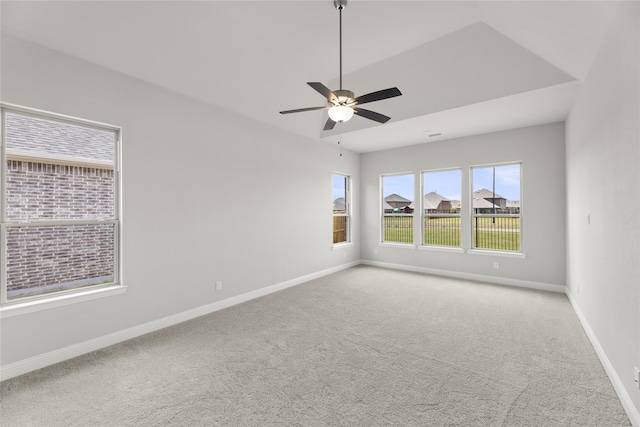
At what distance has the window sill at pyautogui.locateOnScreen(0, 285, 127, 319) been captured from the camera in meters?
2.35

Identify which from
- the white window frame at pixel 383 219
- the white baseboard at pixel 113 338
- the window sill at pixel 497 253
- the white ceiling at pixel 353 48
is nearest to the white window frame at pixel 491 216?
the window sill at pixel 497 253

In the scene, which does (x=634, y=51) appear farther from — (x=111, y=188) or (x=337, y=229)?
(x=337, y=229)

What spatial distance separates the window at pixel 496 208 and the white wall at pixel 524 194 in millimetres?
160

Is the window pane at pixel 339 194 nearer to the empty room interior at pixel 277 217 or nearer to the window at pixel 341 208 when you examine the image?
the window at pixel 341 208

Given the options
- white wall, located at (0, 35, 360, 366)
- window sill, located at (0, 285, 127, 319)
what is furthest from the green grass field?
window sill, located at (0, 285, 127, 319)

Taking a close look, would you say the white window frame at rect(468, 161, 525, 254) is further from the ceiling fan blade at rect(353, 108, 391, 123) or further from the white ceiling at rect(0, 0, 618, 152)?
the ceiling fan blade at rect(353, 108, 391, 123)

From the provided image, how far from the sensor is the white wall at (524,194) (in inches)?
182

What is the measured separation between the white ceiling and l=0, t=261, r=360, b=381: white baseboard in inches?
109

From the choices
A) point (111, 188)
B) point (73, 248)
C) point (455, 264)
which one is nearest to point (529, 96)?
point (455, 264)

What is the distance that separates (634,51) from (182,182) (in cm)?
417

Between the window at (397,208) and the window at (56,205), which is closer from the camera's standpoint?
the window at (56,205)

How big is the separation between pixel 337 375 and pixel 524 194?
4.62 m

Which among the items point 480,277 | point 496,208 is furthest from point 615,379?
point 496,208

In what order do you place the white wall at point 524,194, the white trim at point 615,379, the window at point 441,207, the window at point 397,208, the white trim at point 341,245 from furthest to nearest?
the window at point 397,208 < the white trim at point 341,245 < the window at point 441,207 < the white wall at point 524,194 < the white trim at point 615,379
